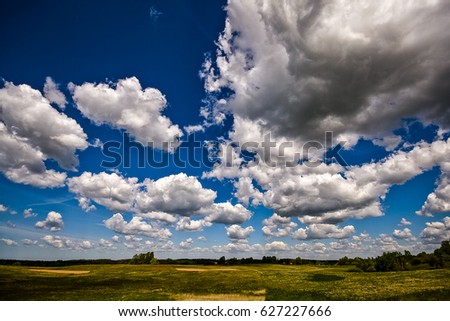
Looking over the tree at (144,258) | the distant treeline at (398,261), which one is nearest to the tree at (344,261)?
the distant treeline at (398,261)

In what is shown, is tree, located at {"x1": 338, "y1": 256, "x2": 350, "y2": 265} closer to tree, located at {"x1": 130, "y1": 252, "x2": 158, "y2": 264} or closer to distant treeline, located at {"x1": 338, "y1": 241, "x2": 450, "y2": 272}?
distant treeline, located at {"x1": 338, "y1": 241, "x2": 450, "y2": 272}

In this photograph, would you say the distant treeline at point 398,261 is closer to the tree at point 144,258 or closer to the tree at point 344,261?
the tree at point 344,261

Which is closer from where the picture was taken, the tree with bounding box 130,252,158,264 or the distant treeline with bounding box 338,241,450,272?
the distant treeline with bounding box 338,241,450,272

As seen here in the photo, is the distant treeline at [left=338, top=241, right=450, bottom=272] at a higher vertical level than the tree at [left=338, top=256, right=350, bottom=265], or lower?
higher

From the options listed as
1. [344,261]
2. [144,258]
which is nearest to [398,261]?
[344,261]

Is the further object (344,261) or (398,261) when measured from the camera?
(344,261)

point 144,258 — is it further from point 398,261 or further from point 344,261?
point 398,261

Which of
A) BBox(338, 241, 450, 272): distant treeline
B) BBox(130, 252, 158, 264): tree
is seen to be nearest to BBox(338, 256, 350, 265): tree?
BBox(338, 241, 450, 272): distant treeline
